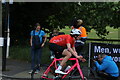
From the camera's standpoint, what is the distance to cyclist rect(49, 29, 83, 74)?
691 cm

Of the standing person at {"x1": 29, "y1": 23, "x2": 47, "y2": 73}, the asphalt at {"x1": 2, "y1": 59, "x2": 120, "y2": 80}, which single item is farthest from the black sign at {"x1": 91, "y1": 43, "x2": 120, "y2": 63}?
the standing person at {"x1": 29, "y1": 23, "x2": 47, "y2": 73}

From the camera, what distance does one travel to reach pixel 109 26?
1371 centimetres

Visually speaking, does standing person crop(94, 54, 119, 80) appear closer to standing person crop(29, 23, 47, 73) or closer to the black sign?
the black sign

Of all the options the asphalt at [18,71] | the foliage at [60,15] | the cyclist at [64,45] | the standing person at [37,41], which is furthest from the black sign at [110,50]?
the foliage at [60,15]

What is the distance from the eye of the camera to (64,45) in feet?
23.5

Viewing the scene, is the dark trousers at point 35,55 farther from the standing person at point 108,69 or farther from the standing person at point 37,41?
the standing person at point 108,69

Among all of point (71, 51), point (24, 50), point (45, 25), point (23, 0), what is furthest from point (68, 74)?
point (45, 25)

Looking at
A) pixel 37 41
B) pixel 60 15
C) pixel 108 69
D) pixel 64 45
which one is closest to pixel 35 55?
pixel 37 41

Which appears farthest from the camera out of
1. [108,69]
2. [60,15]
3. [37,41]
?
[60,15]

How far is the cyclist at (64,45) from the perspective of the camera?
22.7 ft

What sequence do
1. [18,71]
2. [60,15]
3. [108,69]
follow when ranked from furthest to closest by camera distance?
[60,15] → [18,71] → [108,69]

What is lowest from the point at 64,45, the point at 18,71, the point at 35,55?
the point at 18,71

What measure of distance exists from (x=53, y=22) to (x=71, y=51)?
977cm

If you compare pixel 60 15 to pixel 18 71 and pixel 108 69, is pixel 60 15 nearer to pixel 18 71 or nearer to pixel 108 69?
pixel 18 71
